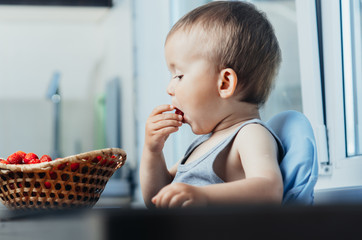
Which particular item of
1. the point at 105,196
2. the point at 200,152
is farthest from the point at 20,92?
the point at 200,152

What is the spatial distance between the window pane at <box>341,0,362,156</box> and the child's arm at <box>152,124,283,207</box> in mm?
669

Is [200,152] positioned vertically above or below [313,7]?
below

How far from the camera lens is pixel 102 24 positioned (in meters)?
3.63

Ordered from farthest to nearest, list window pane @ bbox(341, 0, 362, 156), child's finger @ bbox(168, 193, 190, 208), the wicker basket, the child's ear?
window pane @ bbox(341, 0, 362, 156) < the child's ear < the wicker basket < child's finger @ bbox(168, 193, 190, 208)

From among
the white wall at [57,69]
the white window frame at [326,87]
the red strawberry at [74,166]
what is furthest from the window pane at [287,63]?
the white wall at [57,69]

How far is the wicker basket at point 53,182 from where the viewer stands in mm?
752

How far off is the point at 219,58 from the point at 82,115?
276 cm

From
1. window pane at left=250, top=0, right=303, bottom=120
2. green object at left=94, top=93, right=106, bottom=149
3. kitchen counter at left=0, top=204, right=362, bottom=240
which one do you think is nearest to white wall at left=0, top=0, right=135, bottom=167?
green object at left=94, top=93, right=106, bottom=149

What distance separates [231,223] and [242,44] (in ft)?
2.15

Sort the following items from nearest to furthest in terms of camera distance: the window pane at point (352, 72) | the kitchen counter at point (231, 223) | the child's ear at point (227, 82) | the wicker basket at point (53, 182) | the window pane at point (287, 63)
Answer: the kitchen counter at point (231, 223)
the wicker basket at point (53, 182)
the child's ear at point (227, 82)
the window pane at point (352, 72)
the window pane at point (287, 63)

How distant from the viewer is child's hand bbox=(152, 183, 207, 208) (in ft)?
1.71

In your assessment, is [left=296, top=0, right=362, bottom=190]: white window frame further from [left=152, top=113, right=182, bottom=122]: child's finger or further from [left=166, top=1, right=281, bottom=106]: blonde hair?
[left=152, top=113, right=182, bottom=122]: child's finger

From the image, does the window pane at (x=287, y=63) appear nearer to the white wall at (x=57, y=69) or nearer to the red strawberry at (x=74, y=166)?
the red strawberry at (x=74, y=166)

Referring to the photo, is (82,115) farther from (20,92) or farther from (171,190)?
(171,190)
